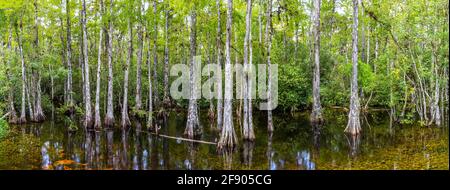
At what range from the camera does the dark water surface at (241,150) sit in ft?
35.5

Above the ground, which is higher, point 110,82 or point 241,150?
point 110,82

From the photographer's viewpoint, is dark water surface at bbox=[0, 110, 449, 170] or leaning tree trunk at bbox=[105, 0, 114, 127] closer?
dark water surface at bbox=[0, 110, 449, 170]

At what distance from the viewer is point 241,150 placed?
13.1m

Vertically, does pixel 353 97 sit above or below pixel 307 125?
above

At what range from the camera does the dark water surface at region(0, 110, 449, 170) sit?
35.5 feet

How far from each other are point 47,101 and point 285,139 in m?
20.0

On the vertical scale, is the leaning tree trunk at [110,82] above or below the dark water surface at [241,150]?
above

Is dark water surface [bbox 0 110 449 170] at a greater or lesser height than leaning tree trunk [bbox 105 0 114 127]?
lesser

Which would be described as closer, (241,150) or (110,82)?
(241,150)

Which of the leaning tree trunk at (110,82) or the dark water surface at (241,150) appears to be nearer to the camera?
the dark water surface at (241,150)

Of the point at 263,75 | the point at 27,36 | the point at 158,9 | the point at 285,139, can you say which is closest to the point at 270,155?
the point at 285,139
